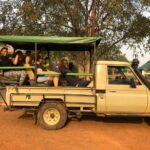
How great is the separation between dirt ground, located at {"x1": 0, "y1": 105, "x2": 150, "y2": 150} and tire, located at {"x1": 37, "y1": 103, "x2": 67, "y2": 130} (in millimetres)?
192

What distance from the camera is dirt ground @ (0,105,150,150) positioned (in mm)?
9195

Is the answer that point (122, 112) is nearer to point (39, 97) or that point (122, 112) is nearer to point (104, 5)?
point (39, 97)

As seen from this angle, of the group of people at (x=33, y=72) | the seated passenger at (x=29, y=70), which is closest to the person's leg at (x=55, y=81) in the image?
the group of people at (x=33, y=72)

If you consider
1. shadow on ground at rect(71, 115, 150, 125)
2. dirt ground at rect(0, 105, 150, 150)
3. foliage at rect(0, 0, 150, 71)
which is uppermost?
foliage at rect(0, 0, 150, 71)

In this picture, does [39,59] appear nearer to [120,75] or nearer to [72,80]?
[72,80]

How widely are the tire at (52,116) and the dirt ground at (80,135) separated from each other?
7.6 inches

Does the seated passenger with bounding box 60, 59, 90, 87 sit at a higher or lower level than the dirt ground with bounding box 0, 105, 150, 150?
higher

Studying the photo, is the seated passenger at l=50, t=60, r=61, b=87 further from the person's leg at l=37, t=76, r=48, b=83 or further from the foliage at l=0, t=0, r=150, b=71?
the foliage at l=0, t=0, r=150, b=71

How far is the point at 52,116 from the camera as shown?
11.2 meters

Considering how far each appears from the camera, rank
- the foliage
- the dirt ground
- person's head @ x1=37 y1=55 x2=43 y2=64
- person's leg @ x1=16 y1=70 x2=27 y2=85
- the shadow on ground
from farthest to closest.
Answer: the foliage, the shadow on ground, person's head @ x1=37 y1=55 x2=43 y2=64, person's leg @ x1=16 y1=70 x2=27 y2=85, the dirt ground

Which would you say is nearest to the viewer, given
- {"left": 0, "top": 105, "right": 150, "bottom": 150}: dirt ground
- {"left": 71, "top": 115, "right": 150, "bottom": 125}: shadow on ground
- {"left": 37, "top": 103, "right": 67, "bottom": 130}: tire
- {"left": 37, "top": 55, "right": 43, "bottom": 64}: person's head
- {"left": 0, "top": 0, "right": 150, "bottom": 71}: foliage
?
{"left": 0, "top": 105, "right": 150, "bottom": 150}: dirt ground

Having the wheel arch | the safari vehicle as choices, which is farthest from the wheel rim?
the wheel arch

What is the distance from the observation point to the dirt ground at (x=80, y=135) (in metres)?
9.20

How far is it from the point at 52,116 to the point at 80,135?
1.19 metres
